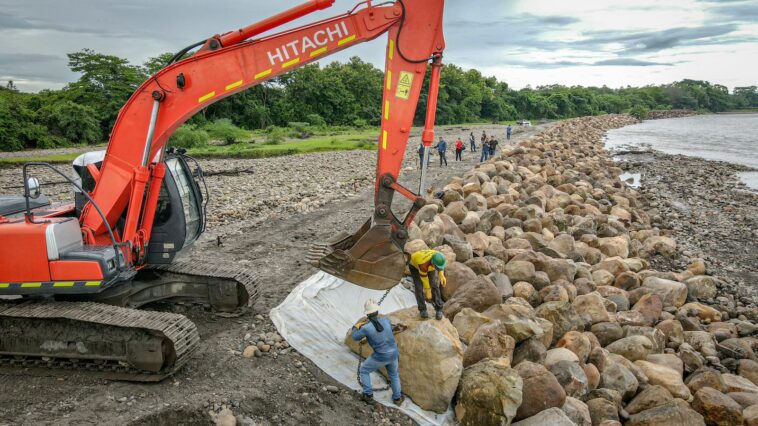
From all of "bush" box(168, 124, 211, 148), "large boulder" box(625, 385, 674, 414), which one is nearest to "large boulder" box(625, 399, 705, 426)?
"large boulder" box(625, 385, 674, 414)

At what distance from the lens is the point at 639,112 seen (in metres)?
111

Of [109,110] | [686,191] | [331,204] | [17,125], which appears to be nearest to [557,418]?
[331,204]

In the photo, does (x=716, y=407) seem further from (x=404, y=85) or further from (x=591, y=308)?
(x=404, y=85)

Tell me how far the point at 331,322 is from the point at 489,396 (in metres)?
2.49

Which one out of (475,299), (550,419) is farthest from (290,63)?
(550,419)

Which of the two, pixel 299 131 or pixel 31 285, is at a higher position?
pixel 299 131

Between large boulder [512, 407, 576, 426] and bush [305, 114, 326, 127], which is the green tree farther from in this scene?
large boulder [512, 407, 576, 426]

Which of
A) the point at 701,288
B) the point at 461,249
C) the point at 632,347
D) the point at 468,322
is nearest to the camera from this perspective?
the point at 468,322

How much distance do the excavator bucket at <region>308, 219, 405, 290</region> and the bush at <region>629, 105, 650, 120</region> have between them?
115 m

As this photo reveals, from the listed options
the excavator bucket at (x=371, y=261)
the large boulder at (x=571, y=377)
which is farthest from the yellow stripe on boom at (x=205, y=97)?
the large boulder at (x=571, y=377)

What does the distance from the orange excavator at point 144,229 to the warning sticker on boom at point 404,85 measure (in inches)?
0.6

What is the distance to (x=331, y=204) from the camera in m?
15.4

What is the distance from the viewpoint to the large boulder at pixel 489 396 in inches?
205

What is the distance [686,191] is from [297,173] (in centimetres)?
1741
